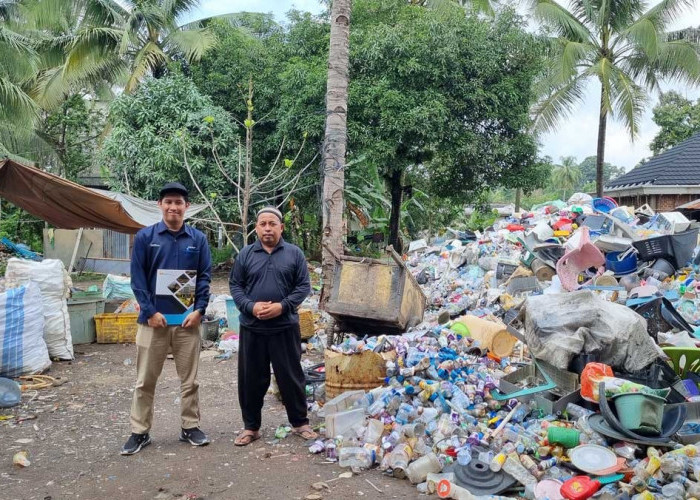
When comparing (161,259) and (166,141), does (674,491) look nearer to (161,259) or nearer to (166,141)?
(161,259)

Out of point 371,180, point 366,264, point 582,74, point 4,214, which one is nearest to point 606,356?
point 366,264

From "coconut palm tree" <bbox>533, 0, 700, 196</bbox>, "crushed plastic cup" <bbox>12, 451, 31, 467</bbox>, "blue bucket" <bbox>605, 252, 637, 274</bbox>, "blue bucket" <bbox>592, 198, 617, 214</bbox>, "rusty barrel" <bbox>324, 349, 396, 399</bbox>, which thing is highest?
"coconut palm tree" <bbox>533, 0, 700, 196</bbox>

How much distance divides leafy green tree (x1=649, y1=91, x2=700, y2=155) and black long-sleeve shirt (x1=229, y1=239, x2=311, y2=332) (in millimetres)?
24153

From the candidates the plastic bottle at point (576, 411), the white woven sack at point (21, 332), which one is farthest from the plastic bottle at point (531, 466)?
the white woven sack at point (21, 332)

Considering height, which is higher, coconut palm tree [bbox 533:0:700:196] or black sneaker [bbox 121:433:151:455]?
coconut palm tree [bbox 533:0:700:196]

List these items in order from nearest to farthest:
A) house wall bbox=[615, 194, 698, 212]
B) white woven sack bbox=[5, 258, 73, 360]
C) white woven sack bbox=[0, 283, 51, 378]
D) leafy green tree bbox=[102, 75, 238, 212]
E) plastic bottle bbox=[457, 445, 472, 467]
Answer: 1. plastic bottle bbox=[457, 445, 472, 467]
2. white woven sack bbox=[0, 283, 51, 378]
3. white woven sack bbox=[5, 258, 73, 360]
4. leafy green tree bbox=[102, 75, 238, 212]
5. house wall bbox=[615, 194, 698, 212]

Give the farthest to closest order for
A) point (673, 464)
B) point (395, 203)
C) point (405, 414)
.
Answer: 1. point (395, 203)
2. point (405, 414)
3. point (673, 464)

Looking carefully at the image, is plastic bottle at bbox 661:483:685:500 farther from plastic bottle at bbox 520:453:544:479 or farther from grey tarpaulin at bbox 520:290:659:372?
grey tarpaulin at bbox 520:290:659:372

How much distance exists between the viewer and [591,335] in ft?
14.8

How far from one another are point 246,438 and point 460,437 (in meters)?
1.52

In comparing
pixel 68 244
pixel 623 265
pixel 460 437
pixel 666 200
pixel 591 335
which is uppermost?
pixel 666 200

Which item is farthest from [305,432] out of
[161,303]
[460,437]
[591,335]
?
[591,335]

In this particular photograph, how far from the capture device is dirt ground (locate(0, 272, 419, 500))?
12.0 ft

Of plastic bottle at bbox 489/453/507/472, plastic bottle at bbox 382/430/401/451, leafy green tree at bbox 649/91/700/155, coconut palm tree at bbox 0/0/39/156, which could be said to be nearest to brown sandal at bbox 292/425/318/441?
plastic bottle at bbox 382/430/401/451
